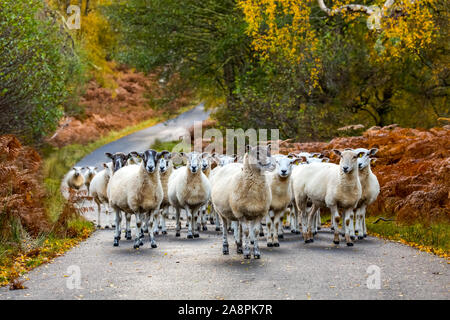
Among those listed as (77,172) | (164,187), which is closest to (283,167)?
(164,187)

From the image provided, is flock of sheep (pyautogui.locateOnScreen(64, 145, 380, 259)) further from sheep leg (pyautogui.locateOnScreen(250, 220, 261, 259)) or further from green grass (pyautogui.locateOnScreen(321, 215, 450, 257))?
green grass (pyautogui.locateOnScreen(321, 215, 450, 257))

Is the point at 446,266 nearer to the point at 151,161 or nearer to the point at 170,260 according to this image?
the point at 170,260

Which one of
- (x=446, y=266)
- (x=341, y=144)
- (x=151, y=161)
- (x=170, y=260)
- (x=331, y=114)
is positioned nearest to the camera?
(x=446, y=266)

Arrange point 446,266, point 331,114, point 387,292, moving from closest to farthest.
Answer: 1. point 387,292
2. point 446,266
3. point 331,114

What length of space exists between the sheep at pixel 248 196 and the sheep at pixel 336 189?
2.03m

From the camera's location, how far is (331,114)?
26.0 m

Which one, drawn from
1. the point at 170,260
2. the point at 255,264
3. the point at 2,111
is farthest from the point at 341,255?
the point at 2,111

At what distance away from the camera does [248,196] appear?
37.4ft

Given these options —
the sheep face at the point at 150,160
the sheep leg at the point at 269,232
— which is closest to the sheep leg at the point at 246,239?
the sheep leg at the point at 269,232

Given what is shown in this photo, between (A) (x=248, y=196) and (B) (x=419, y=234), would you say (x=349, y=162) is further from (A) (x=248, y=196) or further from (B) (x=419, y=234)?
(A) (x=248, y=196)

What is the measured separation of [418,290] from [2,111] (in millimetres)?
12391

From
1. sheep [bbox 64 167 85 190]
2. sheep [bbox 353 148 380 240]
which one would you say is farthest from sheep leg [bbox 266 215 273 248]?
sheep [bbox 64 167 85 190]

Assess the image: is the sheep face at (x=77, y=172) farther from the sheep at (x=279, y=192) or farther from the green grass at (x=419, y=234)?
the green grass at (x=419, y=234)

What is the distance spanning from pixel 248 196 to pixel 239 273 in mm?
1955
